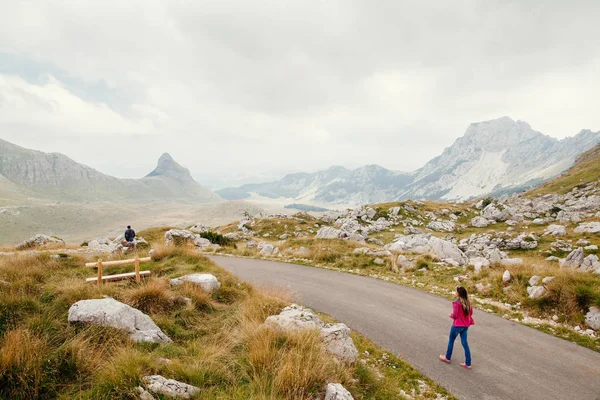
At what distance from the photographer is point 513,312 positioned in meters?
12.2

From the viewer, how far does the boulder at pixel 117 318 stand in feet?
23.7

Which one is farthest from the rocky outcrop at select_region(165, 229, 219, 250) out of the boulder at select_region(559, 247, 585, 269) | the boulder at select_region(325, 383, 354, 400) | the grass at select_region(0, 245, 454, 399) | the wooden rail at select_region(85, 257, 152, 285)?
the boulder at select_region(559, 247, 585, 269)

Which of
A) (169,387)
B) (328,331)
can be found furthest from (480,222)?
(169,387)

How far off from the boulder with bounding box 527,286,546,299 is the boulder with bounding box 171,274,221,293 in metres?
13.9

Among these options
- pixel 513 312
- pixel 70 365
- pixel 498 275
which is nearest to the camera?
pixel 70 365

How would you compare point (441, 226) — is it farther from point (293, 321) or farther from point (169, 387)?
point (169, 387)

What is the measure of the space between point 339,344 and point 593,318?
10.2 metres

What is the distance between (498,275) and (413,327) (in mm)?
7907

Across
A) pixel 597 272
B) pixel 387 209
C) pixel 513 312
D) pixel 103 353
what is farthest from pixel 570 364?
pixel 387 209

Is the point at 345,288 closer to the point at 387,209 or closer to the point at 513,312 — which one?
the point at 513,312

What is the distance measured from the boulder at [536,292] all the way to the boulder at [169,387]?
14.3 metres

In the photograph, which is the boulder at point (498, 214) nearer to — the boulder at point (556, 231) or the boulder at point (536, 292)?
the boulder at point (556, 231)

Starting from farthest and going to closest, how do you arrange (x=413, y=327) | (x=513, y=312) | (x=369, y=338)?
(x=513, y=312) < (x=413, y=327) < (x=369, y=338)

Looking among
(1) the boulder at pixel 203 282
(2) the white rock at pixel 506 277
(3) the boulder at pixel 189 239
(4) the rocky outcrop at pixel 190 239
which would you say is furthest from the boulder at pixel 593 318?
(3) the boulder at pixel 189 239
